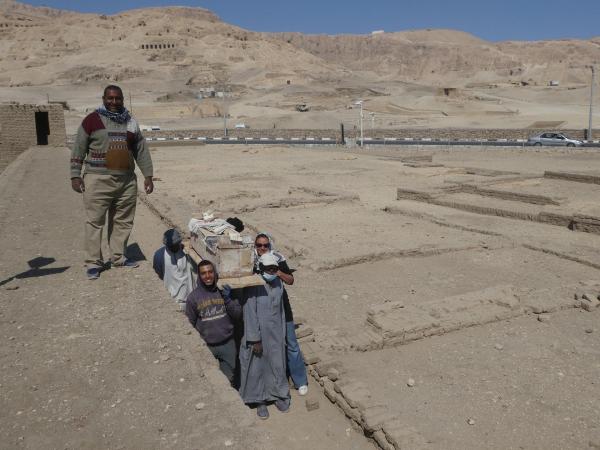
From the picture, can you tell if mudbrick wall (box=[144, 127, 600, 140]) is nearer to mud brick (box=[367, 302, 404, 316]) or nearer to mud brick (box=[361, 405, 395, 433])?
mud brick (box=[367, 302, 404, 316])

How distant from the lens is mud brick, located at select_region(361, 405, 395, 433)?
13.4 ft

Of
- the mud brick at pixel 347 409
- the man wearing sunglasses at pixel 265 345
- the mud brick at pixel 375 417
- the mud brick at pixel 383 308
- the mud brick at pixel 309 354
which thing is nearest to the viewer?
the mud brick at pixel 375 417

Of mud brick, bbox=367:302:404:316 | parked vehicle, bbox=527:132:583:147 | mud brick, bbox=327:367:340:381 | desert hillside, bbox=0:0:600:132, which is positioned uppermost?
desert hillside, bbox=0:0:600:132

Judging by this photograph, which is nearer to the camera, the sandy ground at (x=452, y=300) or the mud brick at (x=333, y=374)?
the sandy ground at (x=452, y=300)

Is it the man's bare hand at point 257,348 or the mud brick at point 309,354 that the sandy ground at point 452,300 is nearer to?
the mud brick at point 309,354

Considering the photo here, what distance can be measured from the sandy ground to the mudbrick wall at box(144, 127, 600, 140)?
23.1 m

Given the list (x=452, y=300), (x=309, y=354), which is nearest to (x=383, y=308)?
(x=452, y=300)

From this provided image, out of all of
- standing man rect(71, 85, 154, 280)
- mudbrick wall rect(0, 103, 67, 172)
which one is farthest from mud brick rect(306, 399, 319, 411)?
mudbrick wall rect(0, 103, 67, 172)

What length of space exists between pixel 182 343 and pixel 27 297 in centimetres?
159

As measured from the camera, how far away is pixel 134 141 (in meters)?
4.95

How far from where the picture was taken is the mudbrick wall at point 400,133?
3759cm

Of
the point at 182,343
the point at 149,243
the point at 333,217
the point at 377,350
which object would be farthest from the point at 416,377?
the point at 333,217

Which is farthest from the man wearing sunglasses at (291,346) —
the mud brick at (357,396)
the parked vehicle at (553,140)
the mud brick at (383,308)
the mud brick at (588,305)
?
the parked vehicle at (553,140)

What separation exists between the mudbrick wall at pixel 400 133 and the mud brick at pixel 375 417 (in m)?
34.3
